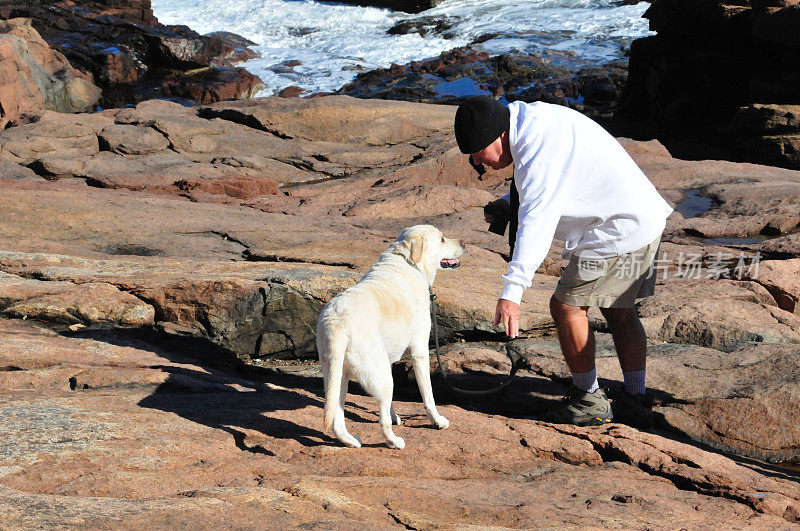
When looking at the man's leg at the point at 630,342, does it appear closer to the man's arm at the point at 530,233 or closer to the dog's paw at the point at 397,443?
the man's arm at the point at 530,233

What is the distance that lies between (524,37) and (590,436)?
2717 cm

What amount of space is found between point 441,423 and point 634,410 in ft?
4.13

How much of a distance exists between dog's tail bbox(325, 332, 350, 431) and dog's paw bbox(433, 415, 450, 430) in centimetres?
73

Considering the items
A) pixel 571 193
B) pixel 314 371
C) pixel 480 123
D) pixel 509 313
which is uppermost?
pixel 480 123

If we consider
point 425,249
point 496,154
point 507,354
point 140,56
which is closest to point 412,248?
point 425,249

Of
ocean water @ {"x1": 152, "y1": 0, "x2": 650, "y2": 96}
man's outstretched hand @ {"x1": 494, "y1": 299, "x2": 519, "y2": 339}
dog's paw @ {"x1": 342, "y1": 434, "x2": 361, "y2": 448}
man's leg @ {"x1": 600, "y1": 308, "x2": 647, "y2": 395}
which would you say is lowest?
dog's paw @ {"x1": 342, "y1": 434, "x2": 361, "y2": 448}

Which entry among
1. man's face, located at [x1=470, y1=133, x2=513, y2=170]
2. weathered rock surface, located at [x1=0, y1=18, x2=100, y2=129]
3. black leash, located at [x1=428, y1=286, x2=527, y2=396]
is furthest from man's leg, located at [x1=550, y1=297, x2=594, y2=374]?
weathered rock surface, located at [x1=0, y1=18, x2=100, y2=129]

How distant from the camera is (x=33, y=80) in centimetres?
1914

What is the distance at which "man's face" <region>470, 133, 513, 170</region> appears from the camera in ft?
12.2

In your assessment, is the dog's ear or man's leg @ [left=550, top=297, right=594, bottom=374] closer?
man's leg @ [left=550, top=297, right=594, bottom=374]

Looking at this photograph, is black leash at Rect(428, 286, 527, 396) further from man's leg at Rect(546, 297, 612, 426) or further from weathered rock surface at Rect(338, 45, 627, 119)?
weathered rock surface at Rect(338, 45, 627, 119)

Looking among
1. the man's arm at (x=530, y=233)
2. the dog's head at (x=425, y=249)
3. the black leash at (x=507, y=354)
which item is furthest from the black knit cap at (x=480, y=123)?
the black leash at (x=507, y=354)

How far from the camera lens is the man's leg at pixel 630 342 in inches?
169

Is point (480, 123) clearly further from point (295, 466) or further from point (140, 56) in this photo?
point (140, 56)
